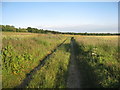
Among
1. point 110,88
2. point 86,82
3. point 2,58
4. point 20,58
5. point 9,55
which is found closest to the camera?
point 110,88

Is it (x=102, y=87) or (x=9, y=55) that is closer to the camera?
(x=102, y=87)

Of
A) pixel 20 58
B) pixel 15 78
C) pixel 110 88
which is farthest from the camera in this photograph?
pixel 20 58

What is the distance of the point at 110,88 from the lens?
200 inches

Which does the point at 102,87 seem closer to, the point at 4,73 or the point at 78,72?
the point at 78,72

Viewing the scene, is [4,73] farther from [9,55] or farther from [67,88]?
[67,88]

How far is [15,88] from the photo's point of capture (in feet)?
19.1

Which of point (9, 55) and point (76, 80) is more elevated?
point (9, 55)

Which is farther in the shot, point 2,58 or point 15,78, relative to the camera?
point 2,58

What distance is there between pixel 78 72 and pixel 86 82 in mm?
1507

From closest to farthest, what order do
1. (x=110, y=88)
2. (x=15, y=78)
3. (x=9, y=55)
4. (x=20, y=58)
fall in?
(x=110, y=88) < (x=15, y=78) < (x=9, y=55) < (x=20, y=58)

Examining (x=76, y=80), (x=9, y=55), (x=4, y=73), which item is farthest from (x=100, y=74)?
(x=9, y=55)

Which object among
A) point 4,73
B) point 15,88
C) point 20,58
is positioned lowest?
point 15,88

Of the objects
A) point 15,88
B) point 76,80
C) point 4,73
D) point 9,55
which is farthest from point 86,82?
point 9,55

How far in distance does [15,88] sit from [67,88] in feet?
8.59
